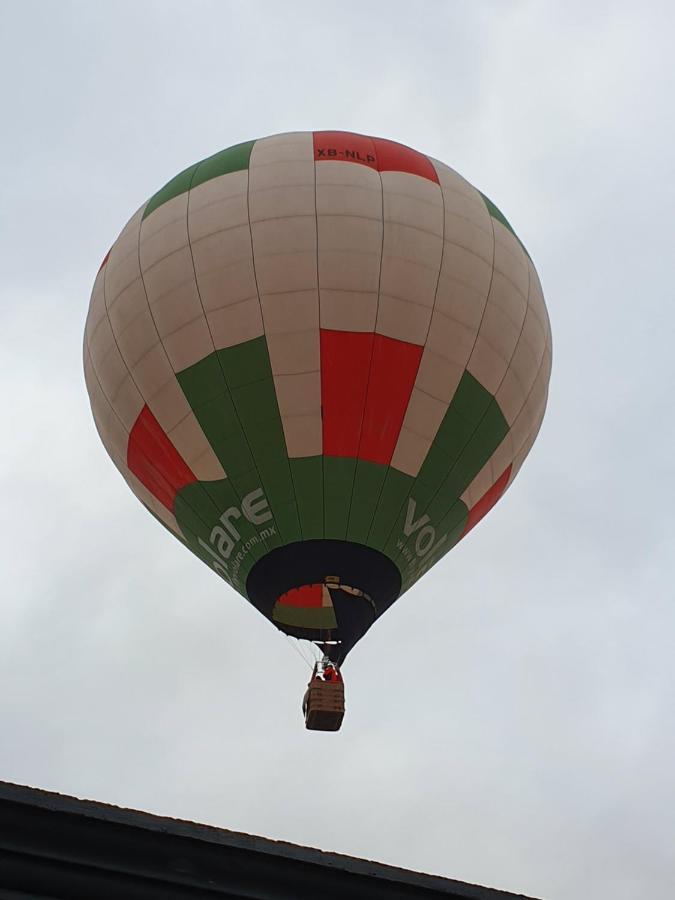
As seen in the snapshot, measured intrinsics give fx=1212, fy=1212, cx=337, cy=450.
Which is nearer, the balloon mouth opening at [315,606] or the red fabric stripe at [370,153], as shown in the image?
the balloon mouth opening at [315,606]

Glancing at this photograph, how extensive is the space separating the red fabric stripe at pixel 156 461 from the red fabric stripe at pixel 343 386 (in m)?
→ 1.89

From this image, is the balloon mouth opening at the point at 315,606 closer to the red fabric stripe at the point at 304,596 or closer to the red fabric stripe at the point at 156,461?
the red fabric stripe at the point at 304,596

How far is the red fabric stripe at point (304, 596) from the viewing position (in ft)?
47.2

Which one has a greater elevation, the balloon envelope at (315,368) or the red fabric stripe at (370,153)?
the red fabric stripe at (370,153)

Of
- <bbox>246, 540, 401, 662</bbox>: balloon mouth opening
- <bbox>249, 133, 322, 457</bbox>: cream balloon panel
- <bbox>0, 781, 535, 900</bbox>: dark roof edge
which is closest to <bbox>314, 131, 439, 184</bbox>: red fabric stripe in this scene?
<bbox>249, 133, 322, 457</bbox>: cream balloon panel

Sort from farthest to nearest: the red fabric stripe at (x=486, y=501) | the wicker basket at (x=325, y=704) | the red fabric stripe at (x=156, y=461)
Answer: the red fabric stripe at (x=486, y=501), the red fabric stripe at (x=156, y=461), the wicker basket at (x=325, y=704)

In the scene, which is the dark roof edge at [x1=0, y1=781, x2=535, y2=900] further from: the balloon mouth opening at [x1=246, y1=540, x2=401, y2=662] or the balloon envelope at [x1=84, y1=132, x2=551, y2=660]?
the balloon envelope at [x1=84, y1=132, x2=551, y2=660]

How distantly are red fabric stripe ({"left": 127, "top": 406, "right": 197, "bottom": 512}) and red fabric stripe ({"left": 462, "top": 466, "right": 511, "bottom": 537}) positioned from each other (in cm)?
379

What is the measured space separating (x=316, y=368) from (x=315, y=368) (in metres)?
0.01

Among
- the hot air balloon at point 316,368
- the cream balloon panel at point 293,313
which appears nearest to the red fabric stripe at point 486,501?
the hot air balloon at point 316,368

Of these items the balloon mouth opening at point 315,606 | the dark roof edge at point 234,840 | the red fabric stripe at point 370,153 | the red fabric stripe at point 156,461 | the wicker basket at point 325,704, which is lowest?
the dark roof edge at point 234,840

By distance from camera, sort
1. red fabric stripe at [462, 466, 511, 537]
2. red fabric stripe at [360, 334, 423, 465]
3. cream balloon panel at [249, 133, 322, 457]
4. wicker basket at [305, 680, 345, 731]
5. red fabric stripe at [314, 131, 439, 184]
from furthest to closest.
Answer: red fabric stripe at [462, 466, 511, 537] → red fabric stripe at [314, 131, 439, 184] → wicker basket at [305, 680, 345, 731] → red fabric stripe at [360, 334, 423, 465] → cream balloon panel at [249, 133, 322, 457]

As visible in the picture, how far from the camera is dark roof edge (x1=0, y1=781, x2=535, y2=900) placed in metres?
5.01

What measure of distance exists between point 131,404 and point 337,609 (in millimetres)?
3674
